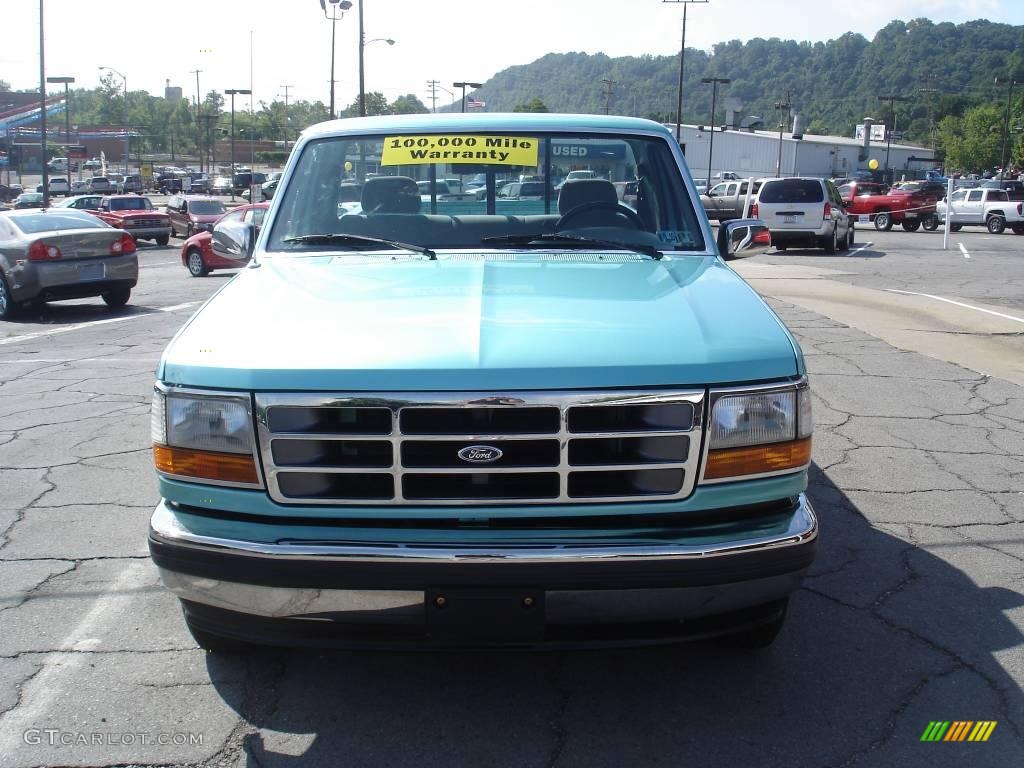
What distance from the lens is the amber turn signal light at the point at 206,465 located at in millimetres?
2693

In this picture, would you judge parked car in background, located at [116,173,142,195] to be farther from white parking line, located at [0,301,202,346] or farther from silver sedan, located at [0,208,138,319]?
white parking line, located at [0,301,202,346]

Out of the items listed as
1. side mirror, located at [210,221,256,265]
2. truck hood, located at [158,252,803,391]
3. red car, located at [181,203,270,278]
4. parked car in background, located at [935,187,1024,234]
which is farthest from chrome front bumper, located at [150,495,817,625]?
parked car in background, located at [935,187,1024,234]

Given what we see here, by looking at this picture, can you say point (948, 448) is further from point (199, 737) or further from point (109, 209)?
point (109, 209)

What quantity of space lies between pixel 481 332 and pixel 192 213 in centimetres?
3315

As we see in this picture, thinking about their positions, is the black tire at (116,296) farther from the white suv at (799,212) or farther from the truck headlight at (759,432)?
the white suv at (799,212)

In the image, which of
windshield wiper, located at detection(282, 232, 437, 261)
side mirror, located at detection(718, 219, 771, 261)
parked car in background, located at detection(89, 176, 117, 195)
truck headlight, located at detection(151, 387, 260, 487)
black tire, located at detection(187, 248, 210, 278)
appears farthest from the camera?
parked car in background, located at detection(89, 176, 117, 195)

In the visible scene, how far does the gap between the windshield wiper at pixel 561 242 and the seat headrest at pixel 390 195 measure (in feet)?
1.55

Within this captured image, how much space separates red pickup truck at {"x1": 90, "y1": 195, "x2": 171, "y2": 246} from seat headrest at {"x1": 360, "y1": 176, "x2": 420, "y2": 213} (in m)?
29.7

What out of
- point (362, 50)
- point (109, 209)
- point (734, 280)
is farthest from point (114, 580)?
point (362, 50)

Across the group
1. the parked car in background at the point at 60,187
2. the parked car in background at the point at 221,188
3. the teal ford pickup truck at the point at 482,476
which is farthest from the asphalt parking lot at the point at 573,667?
the parked car in background at the point at 221,188

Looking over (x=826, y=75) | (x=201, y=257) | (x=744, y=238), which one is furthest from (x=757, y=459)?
(x=826, y=75)

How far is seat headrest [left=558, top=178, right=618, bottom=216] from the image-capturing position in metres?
4.24

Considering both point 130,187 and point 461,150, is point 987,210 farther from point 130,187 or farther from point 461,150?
point 130,187

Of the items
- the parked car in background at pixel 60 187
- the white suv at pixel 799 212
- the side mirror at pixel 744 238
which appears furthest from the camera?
the parked car in background at pixel 60 187
